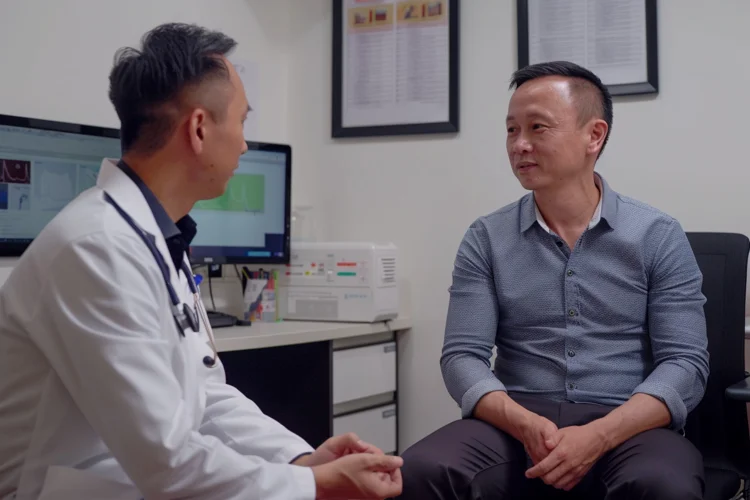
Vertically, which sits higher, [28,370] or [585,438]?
[28,370]

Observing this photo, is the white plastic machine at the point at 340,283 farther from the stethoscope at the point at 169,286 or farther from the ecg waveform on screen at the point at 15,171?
the stethoscope at the point at 169,286

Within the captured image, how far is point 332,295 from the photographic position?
2779 millimetres

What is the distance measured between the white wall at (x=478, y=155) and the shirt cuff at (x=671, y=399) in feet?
3.02

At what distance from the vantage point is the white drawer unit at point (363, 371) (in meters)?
2.61

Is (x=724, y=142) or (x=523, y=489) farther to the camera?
(x=724, y=142)

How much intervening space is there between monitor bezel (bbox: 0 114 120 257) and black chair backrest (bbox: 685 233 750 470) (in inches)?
64.3

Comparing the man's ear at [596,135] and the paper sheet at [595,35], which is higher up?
the paper sheet at [595,35]

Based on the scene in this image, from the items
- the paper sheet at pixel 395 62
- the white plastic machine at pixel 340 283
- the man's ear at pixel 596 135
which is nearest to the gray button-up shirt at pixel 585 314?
the man's ear at pixel 596 135

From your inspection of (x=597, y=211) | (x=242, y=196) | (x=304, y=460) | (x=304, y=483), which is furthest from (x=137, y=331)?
(x=242, y=196)

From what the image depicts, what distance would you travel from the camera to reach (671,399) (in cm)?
172

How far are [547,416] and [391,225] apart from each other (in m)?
1.32

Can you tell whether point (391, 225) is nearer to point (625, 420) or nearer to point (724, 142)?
point (724, 142)

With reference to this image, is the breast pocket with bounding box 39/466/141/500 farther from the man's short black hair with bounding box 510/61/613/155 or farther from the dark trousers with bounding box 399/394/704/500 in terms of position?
the man's short black hair with bounding box 510/61/613/155

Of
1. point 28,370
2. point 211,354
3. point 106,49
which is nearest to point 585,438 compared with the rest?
point 211,354
